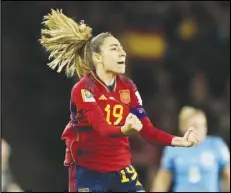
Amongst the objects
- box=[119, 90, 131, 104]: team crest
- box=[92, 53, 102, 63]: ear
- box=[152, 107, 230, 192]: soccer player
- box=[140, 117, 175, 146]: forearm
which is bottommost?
box=[152, 107, 230, 192]: soccer player

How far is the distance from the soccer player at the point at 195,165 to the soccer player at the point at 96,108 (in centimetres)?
245

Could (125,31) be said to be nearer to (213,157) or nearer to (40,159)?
(40,159)

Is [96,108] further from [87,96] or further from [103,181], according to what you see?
[103,181]

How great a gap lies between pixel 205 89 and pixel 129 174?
16.5 ft

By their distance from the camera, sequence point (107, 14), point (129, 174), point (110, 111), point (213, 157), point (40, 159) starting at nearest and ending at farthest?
point (110, 111)
point (129, 174)
point (213, 157)
point (40, 159)
point (107, 14)

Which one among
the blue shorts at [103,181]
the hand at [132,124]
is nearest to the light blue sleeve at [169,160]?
the blue shorts at [103,181]

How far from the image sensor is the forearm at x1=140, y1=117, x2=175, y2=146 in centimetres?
427

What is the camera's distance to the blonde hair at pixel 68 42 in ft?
14.1

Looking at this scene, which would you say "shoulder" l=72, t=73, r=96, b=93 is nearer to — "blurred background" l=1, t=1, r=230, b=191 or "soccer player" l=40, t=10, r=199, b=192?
"soccer player" l=40, t=10, r=199, b=192

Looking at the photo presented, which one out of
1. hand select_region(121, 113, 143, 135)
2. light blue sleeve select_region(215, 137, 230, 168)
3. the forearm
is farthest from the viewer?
light blue sleeve select_region(215, 137, 230, 168)

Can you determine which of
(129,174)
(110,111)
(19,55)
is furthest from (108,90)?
(19,55)

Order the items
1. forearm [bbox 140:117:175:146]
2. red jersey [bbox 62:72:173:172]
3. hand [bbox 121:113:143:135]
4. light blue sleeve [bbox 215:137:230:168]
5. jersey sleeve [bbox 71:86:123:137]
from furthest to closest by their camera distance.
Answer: light blue sleeve [bbox 215:137:230:168] → forearm [bbox 140:117:175:146] → red jersey [bbox 62:72:173:172] → jersey sleeve [bbox 71:86:123:137] → hand [bbox 121:113:143:135]

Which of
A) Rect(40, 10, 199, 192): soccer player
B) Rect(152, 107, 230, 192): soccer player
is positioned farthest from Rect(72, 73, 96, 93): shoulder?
Rect(152, 107, 230, 192): soccer player

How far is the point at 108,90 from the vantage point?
4.20 meters
